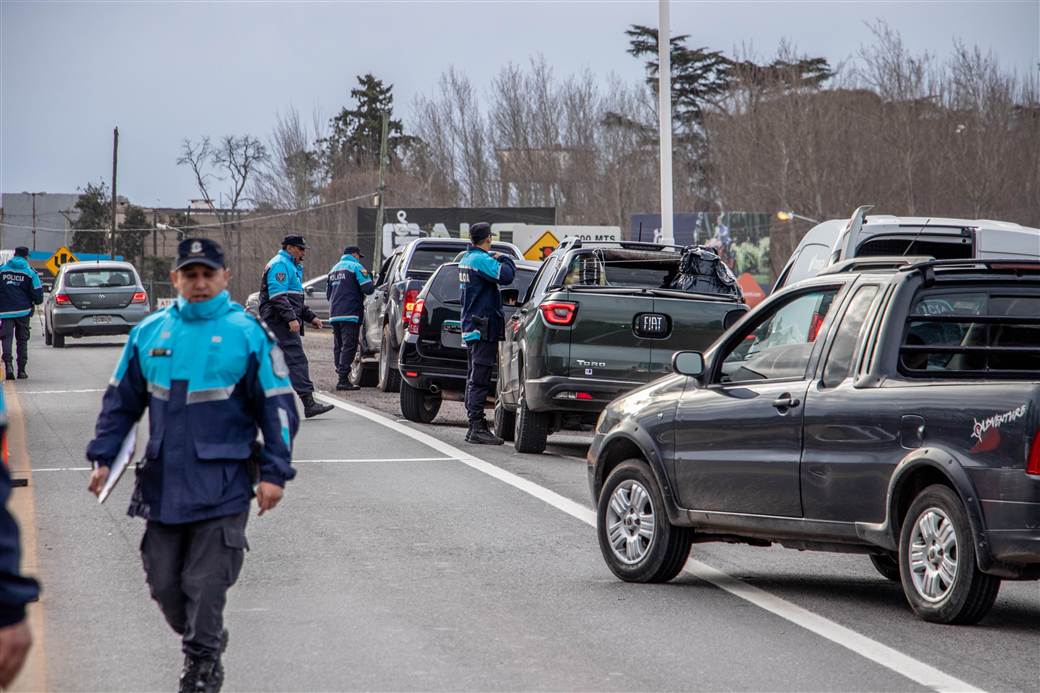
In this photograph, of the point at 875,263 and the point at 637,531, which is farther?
the point at 637,531

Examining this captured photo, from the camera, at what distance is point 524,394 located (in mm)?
14719

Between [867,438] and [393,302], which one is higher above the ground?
[393,302]

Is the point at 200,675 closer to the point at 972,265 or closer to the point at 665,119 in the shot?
the point at 972,265

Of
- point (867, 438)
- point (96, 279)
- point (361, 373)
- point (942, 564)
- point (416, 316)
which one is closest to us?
point (942, 564)

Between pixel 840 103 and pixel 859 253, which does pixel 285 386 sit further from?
pixel 840 103

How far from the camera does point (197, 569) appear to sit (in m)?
5.61

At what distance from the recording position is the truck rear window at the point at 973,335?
7.64 m

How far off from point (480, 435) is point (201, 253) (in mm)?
10367

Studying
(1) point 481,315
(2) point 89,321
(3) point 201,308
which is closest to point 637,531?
(3) point 201,308

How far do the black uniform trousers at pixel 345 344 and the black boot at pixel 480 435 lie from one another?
732 centimetres

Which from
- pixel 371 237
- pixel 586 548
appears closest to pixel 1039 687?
pixel 586 548

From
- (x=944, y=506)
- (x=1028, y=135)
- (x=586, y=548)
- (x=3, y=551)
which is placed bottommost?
(x=586, y=548)

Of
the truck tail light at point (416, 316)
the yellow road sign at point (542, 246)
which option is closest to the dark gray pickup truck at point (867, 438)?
the truck tail light at point (416, 316)

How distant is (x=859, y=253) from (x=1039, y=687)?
904 centimetres
